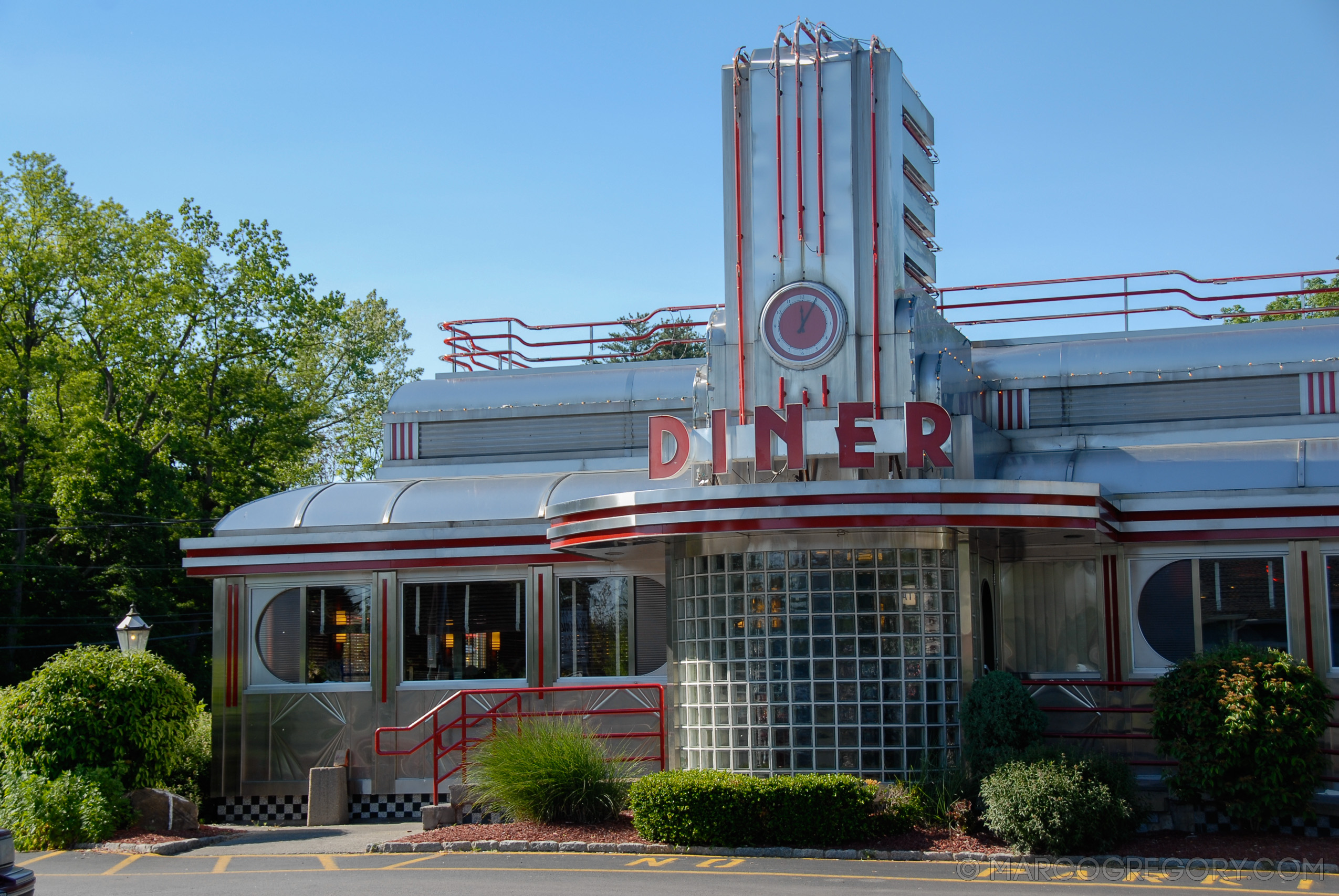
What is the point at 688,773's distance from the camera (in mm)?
13398

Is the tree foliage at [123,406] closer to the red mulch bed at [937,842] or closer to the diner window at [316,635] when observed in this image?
the diner window at [316,635]

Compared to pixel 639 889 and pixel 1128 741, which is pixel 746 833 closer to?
pixel 639 889

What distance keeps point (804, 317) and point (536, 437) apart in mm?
5725

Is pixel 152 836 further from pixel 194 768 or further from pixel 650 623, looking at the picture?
pixel 650 623

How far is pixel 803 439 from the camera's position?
14.1 m

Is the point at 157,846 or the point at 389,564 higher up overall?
the point at 389,564

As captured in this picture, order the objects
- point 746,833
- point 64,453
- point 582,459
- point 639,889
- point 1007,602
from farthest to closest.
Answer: point 64,453
point 582,459
point 1007,602
point 746,833
point 639,889

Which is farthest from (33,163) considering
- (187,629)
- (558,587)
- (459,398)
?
(558,587)

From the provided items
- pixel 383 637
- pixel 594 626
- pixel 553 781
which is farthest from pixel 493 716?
pixel 383 637

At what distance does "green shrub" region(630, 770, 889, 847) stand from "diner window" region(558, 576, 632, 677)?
12.8 feet

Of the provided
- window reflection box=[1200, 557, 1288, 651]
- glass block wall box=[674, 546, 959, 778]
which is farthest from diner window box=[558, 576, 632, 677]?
window reflection box=[1200, 557, 1288, 651]

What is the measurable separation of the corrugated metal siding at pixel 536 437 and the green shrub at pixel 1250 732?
852 cm

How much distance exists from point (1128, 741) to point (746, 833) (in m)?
4.76

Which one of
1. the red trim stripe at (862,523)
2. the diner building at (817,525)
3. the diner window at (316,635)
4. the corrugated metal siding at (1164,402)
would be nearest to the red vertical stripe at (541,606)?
the diner building at (817,525)
